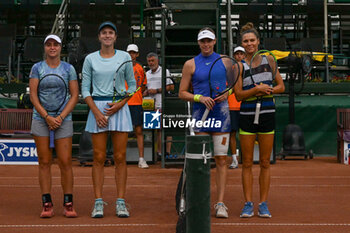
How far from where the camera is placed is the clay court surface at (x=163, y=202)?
689cm

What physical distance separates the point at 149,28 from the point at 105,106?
525 inches

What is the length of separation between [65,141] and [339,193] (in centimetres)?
405

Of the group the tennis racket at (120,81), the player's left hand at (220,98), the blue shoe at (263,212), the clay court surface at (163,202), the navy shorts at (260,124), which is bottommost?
the clay court surface at (163,202)

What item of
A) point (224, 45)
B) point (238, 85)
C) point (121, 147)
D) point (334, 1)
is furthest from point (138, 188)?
point (334, 1)

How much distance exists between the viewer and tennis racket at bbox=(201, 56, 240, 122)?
275 inches

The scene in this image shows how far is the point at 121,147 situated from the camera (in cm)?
752

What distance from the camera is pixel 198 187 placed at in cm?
497

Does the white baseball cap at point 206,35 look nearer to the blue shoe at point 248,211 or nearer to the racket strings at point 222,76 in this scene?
the racket strings at point 222,76

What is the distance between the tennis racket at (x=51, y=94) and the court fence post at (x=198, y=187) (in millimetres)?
2852

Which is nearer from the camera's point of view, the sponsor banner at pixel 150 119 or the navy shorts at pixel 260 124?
the navy shorts at pixel 260 124

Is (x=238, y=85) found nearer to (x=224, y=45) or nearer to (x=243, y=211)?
(x=243, y=211)

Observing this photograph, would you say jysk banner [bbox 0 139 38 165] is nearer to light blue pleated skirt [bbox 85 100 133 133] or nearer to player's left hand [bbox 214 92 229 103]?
light blue pleated skirt [bbox 85 100 133 133]

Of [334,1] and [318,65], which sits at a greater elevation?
[334,1]

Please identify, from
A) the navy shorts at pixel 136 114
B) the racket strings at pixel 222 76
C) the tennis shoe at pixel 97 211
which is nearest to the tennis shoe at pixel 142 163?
the navy shorts at pixel 136 114
